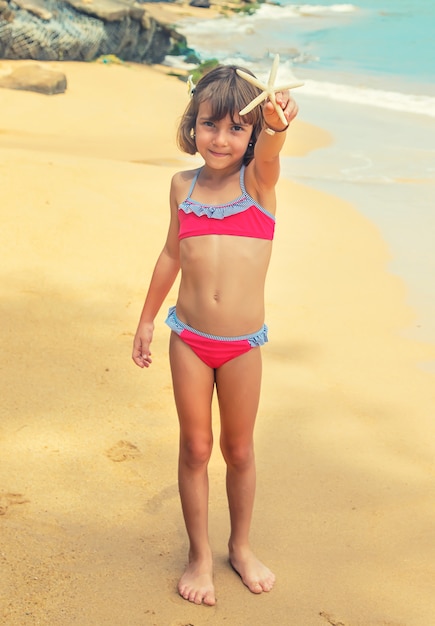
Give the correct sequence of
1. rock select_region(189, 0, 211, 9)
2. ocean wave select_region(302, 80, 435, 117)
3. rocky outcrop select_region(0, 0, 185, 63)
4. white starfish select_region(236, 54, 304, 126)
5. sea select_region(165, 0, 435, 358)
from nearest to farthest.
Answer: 1. white starfish select_region(236, 54, 304, 126)
2. sea select_region(165, 0, 435, 358)
3. rocky outcrop select_region(0, 0, 185, 63)
4. ocean wave select_region(302, 80, 435, 117)
5. rock select_region(189, 0, 211, 9)

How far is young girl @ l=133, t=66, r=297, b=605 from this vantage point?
2.47 meters

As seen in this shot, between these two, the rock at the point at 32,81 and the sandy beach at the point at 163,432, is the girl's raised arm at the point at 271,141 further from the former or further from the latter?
the rock at the point at 32,81

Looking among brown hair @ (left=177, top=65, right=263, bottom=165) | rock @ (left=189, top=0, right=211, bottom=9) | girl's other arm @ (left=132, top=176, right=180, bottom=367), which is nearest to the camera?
brown hair @ (left=177, top=65, right=263, bottom=165)

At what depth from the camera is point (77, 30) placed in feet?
39.9

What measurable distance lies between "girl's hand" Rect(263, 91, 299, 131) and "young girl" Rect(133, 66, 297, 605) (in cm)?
18

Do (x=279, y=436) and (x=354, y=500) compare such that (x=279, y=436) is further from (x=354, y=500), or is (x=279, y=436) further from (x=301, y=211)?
(x=301, y=211)

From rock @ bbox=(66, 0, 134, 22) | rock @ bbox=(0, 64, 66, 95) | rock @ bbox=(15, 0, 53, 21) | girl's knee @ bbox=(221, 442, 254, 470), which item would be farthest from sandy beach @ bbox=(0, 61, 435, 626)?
rock @ bbox=(66, 0, 134, 22)

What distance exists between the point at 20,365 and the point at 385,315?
2027 millimetres

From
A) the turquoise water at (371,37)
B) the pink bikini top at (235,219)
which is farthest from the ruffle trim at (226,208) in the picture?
the turquoise water at (371,37)

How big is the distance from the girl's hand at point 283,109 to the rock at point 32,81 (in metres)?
8.37

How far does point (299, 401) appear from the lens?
3.71 m

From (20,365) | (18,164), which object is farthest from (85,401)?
(18,164)

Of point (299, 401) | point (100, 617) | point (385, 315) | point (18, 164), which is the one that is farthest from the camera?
point (18, 164)

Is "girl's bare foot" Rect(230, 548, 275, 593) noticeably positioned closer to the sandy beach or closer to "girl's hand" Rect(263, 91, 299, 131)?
the sandy beach
